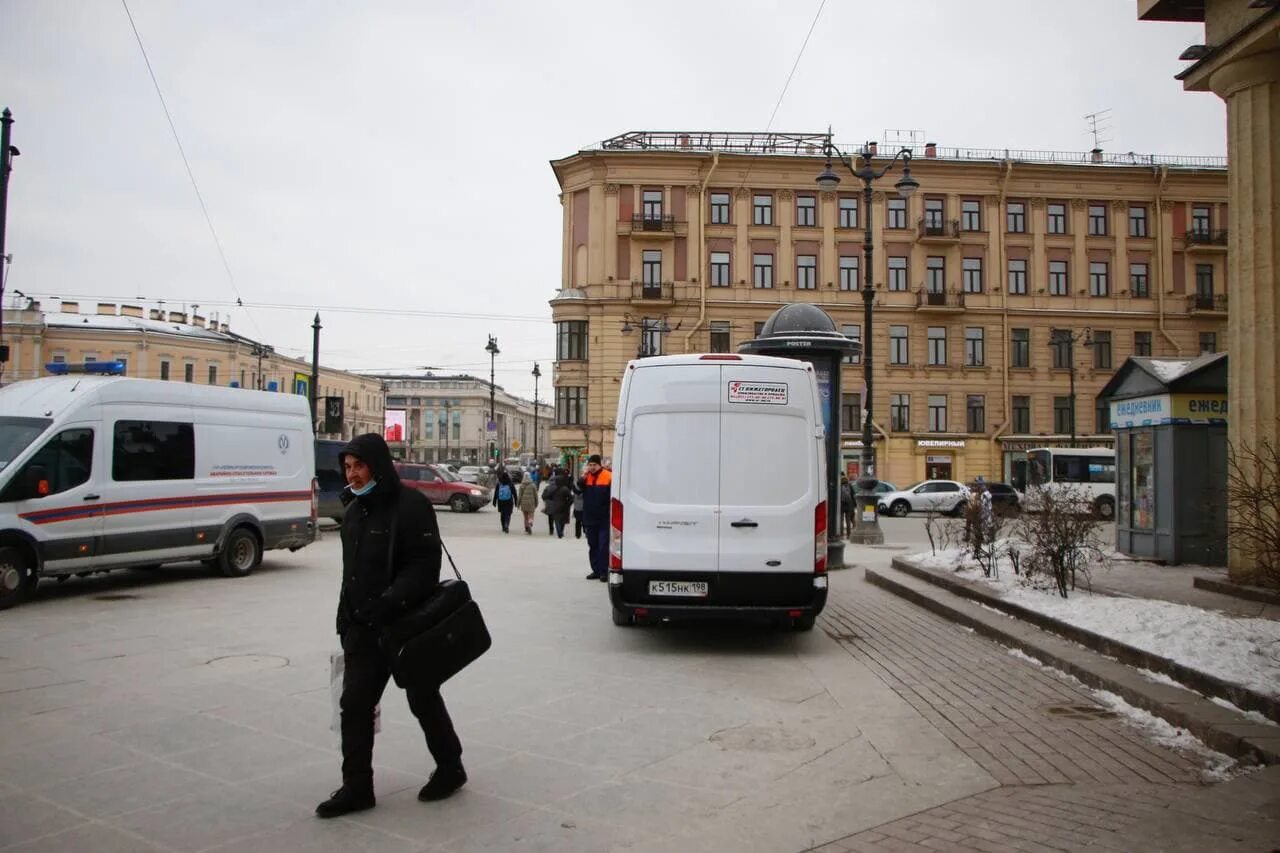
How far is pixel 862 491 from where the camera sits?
71.3 ft

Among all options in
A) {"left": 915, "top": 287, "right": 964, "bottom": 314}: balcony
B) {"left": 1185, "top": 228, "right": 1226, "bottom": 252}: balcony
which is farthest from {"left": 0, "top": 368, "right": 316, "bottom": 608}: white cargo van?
{"left": 1185, "top": 228, "right": 1226, "bottom": 252}: balcony

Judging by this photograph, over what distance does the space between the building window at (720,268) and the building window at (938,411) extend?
12.8 meters

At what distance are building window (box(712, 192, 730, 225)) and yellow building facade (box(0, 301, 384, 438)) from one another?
88.0 feet

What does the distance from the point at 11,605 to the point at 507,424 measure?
142m

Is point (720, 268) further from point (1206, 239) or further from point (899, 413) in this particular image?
point (1206, 239)

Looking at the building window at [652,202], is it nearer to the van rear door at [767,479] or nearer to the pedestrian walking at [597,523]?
the pedestrian walking at [597,523]

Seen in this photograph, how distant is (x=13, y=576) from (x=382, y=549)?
8.67 metres

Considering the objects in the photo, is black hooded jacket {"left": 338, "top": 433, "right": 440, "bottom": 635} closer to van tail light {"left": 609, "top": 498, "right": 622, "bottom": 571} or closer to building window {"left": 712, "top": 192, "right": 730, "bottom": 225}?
van tail light {"left": 609, "top": 498, "right": 622, "bottom": 571}

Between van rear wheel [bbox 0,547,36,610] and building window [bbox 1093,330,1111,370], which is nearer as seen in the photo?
van rear wheel [bbox 0,547,36,610]

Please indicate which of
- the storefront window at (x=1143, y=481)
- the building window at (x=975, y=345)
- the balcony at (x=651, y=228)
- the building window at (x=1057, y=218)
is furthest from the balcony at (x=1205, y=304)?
the storefront window at (x=1143, y=481)

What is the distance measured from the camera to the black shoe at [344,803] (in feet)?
14.8

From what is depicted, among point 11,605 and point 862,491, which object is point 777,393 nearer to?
point 11,605

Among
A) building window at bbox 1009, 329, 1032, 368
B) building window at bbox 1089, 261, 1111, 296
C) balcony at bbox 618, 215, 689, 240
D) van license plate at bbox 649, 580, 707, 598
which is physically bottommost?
van license plate at bbox 649, 580, 707, 598

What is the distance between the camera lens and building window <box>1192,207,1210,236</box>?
172ft
